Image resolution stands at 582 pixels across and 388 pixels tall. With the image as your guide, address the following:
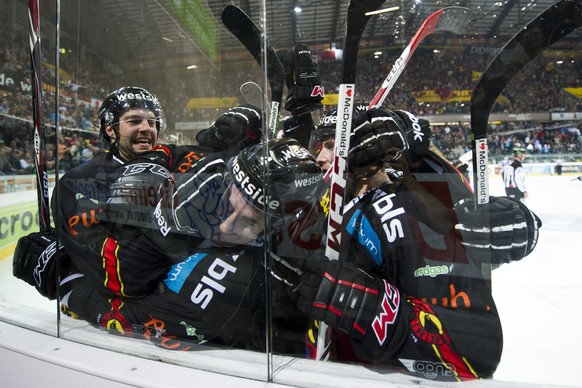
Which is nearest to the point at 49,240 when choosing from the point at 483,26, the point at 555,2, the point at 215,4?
the point at 215,4

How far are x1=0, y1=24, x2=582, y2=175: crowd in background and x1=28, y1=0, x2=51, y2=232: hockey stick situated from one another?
0.08 meters

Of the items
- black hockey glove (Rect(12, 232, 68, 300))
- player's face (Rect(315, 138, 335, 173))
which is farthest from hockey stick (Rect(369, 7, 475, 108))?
black hockey glove (Rect(12, 232, 68, 300))

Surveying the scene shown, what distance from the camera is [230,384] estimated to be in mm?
662

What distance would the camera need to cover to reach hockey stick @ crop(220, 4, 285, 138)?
785 millimetres

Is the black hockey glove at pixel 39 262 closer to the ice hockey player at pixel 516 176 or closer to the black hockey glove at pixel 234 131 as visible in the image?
the black hockey glove at pixel 234 131

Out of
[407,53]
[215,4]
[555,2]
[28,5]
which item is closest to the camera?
[555,2]

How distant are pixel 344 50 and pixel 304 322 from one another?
1.81ft

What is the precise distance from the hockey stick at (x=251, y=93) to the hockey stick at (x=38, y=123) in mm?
732

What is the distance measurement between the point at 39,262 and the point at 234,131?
806 mm

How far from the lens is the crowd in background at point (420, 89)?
703 mm

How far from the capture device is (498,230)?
0.74 meters

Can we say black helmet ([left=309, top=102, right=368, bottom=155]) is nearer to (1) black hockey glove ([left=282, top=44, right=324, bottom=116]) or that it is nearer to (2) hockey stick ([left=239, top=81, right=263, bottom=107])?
(1) black hockey glove ([left=282, top=44, right=324, bottom=116])

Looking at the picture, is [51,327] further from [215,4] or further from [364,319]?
[215,4]

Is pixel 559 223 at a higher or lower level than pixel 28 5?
lower
